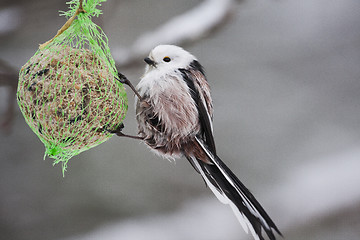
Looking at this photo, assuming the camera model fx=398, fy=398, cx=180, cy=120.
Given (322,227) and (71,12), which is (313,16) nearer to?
(322,227)

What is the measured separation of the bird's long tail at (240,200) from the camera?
65.3 inches

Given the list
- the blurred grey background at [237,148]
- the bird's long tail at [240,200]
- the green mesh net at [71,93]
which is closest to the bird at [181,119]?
the bird's long tail at [240,200]

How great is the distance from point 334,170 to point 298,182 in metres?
0.28

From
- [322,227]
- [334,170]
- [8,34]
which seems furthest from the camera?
[334,170]

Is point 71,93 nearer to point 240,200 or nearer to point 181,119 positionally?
point 181,119

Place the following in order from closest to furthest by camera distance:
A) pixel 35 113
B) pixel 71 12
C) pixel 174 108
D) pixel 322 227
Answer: pixel 35 113 → pixel 71 12 → pixel 174 108 → pixel 322 227

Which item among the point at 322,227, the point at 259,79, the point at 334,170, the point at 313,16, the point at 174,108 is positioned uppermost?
the point at 313,16

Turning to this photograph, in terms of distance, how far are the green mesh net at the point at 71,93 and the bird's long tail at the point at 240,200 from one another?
1.64ft

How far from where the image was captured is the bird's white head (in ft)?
5.99

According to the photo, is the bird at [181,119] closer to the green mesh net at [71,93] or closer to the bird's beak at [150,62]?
the bird's beak at [150,62]

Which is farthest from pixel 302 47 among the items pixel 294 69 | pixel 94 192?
pixel 94 192

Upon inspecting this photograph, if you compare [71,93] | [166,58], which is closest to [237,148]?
[166,58]

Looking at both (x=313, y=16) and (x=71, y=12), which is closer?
(x=71, y=12)

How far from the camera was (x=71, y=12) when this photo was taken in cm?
166
